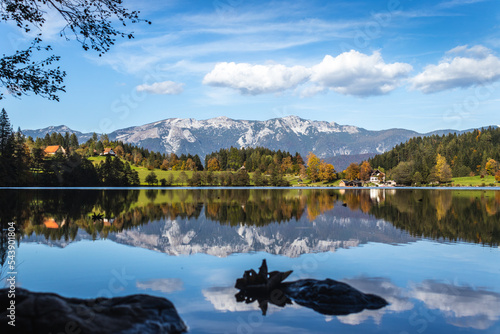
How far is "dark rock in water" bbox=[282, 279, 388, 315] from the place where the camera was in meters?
14.6

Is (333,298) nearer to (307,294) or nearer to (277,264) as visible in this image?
(307,294)

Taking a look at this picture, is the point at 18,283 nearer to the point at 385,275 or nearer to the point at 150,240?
the point at 150,240

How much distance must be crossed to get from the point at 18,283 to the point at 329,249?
62.5 ft

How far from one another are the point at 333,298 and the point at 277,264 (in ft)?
23.8

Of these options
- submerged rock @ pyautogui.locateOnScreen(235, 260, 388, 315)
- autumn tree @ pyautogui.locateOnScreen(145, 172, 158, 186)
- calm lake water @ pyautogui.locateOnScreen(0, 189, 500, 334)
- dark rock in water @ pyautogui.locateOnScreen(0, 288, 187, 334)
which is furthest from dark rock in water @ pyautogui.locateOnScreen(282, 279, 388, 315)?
autumn tree @ pyautogui.locateOnScreen(145, 172, 158, 186)

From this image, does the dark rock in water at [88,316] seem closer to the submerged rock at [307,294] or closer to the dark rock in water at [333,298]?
the submerged rock at [307,294]

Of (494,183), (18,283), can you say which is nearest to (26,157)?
(18,283)

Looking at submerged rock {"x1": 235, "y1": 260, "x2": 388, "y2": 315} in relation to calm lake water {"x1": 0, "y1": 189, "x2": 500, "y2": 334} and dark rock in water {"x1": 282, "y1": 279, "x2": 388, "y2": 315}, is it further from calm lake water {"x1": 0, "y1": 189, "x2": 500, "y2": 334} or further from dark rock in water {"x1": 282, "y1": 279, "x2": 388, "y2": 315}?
calm lake water {"x1": 0, "y1": 189, "x2": 500, "y2": 334}

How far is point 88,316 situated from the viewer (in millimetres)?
11156

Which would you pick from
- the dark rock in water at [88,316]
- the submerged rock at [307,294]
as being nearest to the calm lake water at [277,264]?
the submerged rock at [307,294]

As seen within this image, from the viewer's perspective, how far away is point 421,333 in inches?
486

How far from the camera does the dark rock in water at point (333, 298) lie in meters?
14.6

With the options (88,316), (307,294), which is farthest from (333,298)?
(88,316)

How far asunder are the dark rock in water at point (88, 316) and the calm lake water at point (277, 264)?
118 centimetres
